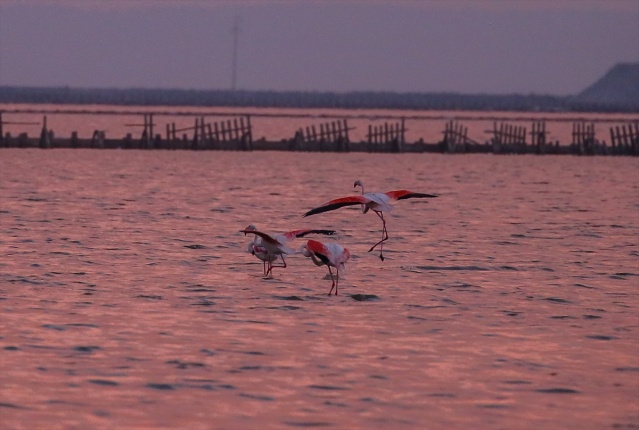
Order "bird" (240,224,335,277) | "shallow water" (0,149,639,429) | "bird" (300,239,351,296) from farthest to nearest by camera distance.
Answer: "bird" (240,224,335,277), "bird" (300,239,351,296), "shallow water" (0,149,639,429)

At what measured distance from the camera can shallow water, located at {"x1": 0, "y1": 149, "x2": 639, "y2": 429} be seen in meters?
A: 13.5

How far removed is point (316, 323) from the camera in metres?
18.5

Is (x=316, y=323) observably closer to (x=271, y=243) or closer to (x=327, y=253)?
(x=327, y=253)

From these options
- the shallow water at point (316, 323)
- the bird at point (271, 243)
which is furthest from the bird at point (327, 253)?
the shallow water at point (316, 323)

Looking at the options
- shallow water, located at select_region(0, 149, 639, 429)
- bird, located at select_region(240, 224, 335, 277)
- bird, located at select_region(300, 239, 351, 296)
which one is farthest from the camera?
bird, located at select_region(240, 224, 335, 277)

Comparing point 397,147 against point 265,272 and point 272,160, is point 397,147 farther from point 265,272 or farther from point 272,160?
point 265,272

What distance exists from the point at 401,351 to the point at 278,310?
11.4 feet

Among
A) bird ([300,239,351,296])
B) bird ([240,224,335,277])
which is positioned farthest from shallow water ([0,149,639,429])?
bird ([300,239,351,296])

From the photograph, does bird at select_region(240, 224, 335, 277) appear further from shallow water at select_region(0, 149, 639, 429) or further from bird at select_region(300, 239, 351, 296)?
shallow water at select_region(0, 149, 639, 429)

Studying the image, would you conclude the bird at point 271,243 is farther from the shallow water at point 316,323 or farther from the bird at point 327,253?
the shallow water at point 316,323

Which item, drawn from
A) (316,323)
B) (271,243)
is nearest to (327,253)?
(271,243)

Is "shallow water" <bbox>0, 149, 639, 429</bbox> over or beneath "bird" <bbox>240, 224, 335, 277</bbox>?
beneath

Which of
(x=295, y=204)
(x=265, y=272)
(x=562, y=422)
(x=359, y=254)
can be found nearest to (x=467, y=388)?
(x=562, y=422)

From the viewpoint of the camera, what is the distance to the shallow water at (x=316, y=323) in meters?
13.5
